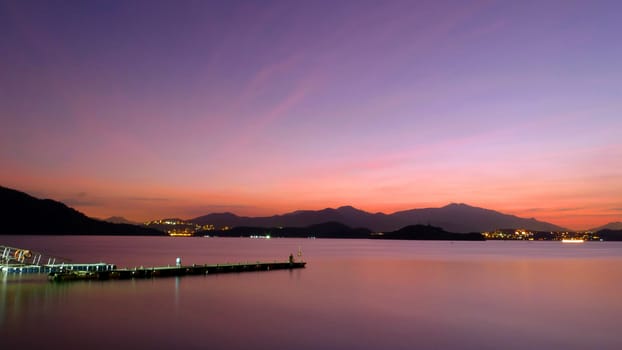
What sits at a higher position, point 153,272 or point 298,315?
point 153,272

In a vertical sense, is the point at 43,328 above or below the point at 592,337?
above

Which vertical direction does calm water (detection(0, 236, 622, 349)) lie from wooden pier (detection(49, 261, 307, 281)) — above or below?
below

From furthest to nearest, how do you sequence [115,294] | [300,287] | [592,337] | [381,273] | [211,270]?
[381,273] < [211,270] < [300,287] < [115,294] < [592,337]

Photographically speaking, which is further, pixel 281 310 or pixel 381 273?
pixel 381 273

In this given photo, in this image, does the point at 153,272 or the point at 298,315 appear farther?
the point at 153,272

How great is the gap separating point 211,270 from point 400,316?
78.2 ft

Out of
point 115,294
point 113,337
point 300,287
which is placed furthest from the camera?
point 300,287

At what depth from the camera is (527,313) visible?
29.9m

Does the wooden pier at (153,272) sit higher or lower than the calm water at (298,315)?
higher

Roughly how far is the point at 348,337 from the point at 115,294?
17.5m

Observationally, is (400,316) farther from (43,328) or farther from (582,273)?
(582,273)

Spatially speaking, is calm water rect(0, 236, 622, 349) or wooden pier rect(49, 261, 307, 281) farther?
wooden pier rect(49, 261, 307, 281)

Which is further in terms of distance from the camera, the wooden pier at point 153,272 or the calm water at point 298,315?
the wooden pier at point 153,272

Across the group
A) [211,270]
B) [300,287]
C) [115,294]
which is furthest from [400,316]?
[211,270]
